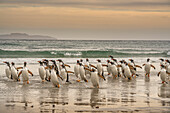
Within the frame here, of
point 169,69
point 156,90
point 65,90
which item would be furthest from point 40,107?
point 169,69

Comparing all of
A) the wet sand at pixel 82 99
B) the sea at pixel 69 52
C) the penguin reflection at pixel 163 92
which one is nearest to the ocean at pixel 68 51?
the sea at pixel 69 52

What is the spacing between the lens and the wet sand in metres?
8.22

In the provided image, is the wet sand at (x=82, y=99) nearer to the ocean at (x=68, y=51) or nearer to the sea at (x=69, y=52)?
the sea at (x=69, y=52)

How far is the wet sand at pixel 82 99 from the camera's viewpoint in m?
8.22

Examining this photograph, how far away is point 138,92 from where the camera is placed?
36.6 feet

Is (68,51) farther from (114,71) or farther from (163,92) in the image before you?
(163,92)

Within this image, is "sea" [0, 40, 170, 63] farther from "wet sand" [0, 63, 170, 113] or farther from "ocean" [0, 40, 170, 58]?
"wet sand" [0, 63, 170, 113]

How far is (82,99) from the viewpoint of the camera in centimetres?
964

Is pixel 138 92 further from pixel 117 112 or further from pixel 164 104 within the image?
pixel 117 112

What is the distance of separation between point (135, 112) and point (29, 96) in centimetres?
383

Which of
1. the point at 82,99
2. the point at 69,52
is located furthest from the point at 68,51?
the point at 82,99

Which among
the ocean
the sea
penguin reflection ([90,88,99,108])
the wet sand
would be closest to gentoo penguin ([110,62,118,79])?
the wet sand

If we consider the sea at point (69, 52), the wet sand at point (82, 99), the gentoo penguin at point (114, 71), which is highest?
the sea at point (69, 52)

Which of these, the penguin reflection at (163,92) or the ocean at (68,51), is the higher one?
the ocean at (68,51)
